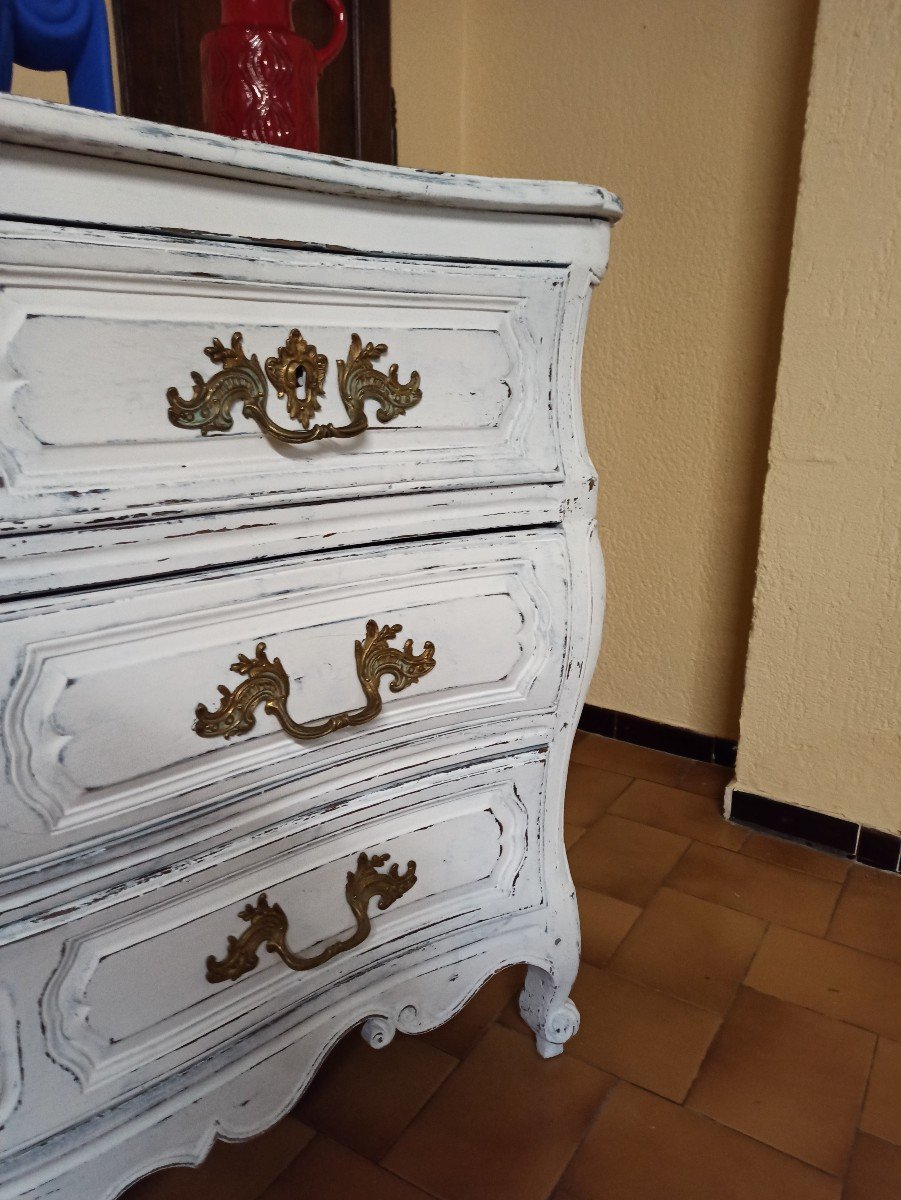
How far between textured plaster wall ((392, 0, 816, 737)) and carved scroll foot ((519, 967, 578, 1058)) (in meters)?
0.80

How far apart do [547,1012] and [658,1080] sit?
0.15 meters

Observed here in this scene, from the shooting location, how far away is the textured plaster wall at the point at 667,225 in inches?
53.9

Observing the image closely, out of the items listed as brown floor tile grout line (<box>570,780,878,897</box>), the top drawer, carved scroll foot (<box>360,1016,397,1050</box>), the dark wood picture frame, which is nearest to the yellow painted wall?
the dark wood picture frame

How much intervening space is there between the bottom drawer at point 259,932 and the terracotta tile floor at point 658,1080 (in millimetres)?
253

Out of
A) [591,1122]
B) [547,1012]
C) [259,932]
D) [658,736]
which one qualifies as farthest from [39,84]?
[658,736]

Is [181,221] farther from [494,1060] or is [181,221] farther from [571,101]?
[571,101]

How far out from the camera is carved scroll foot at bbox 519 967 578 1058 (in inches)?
36.9

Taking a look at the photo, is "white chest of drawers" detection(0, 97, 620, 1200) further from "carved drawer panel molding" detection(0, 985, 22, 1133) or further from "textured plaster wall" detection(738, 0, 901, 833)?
"textured plaster wall" detection(738, 0, 901, 833)

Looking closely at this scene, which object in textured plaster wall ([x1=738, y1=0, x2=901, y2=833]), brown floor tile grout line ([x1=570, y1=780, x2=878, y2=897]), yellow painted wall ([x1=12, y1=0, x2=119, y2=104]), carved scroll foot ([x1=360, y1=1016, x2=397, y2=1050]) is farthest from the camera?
brown floor tile grout line ([x1=570, y1=780, x2=878, y2=897])

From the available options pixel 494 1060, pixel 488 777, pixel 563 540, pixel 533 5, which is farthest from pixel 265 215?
pixel 533 5

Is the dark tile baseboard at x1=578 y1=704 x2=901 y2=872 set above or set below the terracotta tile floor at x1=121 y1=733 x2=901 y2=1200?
above

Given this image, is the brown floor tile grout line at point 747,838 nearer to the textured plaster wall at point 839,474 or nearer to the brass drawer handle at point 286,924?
the textured plaster wall at point 839,474

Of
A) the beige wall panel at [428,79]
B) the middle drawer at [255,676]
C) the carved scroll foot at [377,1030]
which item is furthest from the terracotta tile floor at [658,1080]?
the beige wall panel at [428,79]

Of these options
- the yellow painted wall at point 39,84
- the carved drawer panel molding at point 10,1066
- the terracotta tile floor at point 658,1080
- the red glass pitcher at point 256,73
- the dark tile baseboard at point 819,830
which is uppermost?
the yellow painted wall at point 39,84
